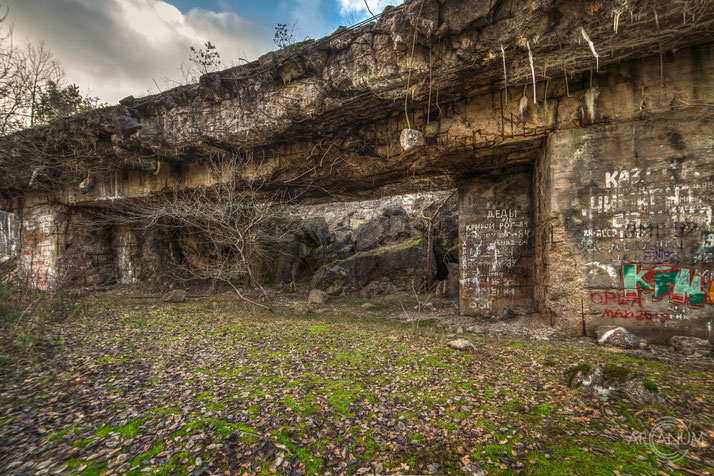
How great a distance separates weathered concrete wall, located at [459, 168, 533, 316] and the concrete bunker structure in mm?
33

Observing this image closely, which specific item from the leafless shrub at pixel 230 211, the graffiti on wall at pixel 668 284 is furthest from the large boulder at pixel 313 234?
the graffiti on wall at pixel 668 284

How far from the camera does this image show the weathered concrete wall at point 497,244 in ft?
22.0

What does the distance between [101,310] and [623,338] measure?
10.6 meters

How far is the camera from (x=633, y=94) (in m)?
4.67

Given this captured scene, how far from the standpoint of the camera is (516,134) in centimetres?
560

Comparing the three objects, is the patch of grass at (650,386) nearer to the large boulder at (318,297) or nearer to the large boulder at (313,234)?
the large boulder at (318,297)

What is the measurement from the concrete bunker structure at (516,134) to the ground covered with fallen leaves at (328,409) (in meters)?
1.65

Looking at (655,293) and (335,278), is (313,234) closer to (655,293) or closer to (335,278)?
(335,278)

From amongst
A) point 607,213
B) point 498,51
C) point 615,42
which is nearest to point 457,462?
point 607,213

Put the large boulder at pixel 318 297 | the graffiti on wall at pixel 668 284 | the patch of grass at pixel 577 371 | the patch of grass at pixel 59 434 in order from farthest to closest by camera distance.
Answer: the large boulder at pixel 318 297 < the graffiti on wall at pixel 668 284 < the patch of grass at pixel 577 371 < the patch of grass at pixel 59 434

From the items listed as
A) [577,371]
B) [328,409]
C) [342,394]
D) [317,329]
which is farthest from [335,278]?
[577,371]

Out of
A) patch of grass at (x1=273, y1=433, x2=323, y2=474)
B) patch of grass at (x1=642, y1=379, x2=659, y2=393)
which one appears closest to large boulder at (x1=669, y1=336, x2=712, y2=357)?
patch of grass at (x1=642, y1=379, x2=659, y2=393)

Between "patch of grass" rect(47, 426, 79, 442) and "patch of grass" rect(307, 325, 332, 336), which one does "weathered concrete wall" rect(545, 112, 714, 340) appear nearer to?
"patch of grass" rect(307, 325, 332, 336)

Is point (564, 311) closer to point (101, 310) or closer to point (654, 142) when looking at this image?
point (654, 142)
